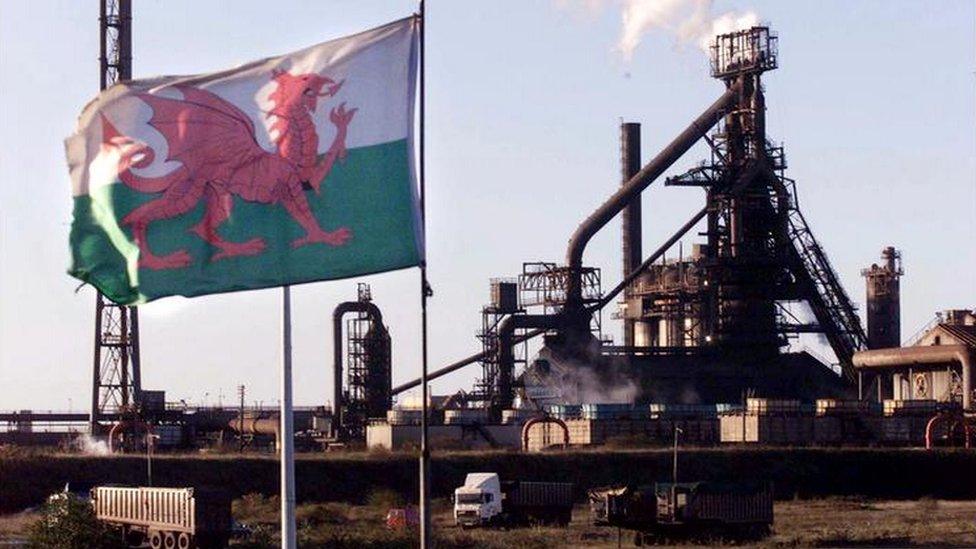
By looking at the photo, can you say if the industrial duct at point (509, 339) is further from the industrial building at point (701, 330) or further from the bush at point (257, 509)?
the bush at point (257, 509)

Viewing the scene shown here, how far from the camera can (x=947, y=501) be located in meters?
79.6

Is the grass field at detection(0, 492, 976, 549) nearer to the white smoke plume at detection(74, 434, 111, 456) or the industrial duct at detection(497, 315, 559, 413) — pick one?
the white smoke plume at detection(74, 434, 111, 456)

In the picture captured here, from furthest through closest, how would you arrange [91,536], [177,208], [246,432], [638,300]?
1. [638,300]
2. [246,432]
3. [91,536]
4. [177,208]

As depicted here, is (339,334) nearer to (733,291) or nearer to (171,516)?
(733,291)

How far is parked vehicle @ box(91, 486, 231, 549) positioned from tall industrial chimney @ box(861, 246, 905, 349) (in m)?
64.0

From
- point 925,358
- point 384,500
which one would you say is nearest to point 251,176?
point 384,500

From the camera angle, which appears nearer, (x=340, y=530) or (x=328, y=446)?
(x=340, y=530)

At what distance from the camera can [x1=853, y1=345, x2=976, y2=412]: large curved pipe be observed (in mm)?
90750

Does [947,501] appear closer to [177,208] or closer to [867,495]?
[867,495]

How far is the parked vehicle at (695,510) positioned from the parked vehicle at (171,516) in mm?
12349

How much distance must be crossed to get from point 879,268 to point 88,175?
94.0 meters

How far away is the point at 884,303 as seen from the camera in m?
107

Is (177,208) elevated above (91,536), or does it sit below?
above

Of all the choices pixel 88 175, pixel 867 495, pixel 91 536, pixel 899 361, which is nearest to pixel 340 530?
pixel 91 536
